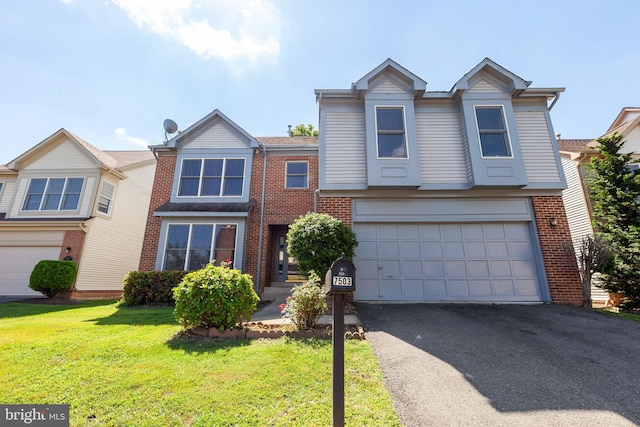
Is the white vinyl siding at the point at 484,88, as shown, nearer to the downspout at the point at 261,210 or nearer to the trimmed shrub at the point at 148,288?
the downspout at the point at 261,210

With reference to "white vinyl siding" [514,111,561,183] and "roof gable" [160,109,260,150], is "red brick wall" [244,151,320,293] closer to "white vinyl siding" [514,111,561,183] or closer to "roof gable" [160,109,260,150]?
"roof gable" [160,109,260,150]

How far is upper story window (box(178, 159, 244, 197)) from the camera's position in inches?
451

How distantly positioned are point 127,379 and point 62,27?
9.97 m

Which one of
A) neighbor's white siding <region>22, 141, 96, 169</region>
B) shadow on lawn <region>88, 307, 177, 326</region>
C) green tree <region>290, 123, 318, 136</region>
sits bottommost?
shadow on lawn <region>88, 307, 177, 326</region>

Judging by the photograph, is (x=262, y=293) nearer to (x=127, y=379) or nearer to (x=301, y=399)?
(x=127, y=379)

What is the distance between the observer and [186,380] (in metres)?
3.33

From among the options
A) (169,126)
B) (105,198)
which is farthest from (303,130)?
(105,198)

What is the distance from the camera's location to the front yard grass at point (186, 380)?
269 centimetres

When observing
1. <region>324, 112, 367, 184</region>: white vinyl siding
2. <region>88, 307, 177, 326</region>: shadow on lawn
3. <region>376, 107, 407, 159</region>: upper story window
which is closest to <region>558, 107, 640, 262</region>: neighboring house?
<region>376, 107, 407, 159</region>: upper story window

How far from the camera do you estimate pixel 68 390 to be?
3.10 metres

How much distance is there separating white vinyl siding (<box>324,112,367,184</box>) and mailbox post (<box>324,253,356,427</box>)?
643 centimetres

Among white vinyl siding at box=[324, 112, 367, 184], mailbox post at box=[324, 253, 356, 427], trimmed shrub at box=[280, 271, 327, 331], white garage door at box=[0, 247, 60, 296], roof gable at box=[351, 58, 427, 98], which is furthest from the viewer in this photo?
white garage door at box=[0, 247, 60, 296]

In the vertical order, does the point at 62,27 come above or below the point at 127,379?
above

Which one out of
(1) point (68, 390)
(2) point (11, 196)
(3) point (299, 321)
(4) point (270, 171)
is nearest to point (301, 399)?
(3) point (299, 321)
